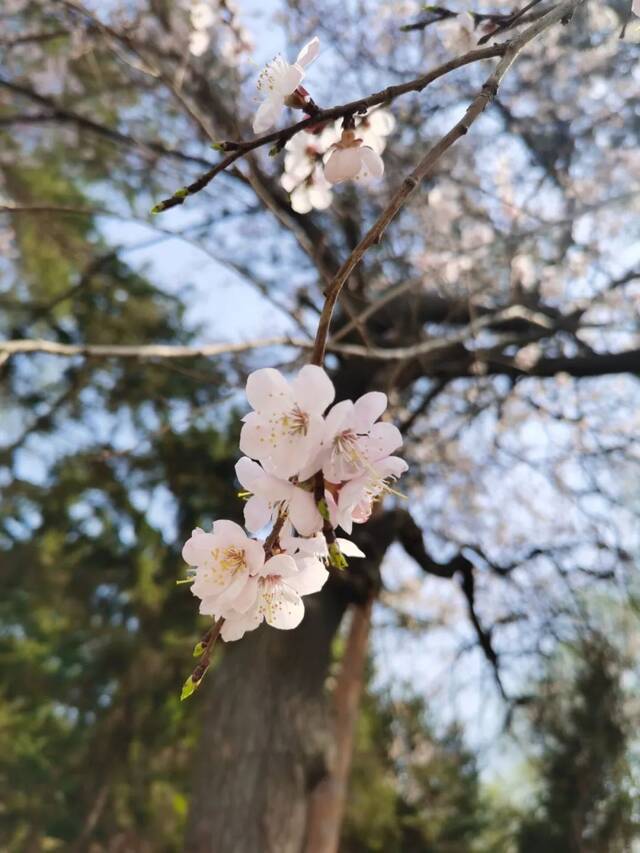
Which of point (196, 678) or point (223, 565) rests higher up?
point (223, 565)

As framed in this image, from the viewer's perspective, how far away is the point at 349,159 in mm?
772

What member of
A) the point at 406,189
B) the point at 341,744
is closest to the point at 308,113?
the point at 406,189

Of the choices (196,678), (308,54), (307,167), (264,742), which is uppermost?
(307,167)

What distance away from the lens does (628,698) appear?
2781 mm

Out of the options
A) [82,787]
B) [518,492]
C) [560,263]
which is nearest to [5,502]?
[82,787]

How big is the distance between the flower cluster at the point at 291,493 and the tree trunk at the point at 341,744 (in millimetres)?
1874

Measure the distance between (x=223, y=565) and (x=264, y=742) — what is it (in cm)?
179

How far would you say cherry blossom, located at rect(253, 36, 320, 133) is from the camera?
719 mm

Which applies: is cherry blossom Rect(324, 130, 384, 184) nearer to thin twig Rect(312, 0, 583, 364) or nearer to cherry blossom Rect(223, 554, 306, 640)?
thin twig Rect(312, 0, 583, 364)

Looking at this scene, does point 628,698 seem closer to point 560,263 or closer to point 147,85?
point 560,263

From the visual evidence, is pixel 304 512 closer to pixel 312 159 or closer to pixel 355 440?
pixel 355 440

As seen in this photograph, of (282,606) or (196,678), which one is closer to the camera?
(196,678)

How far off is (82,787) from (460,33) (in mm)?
2896

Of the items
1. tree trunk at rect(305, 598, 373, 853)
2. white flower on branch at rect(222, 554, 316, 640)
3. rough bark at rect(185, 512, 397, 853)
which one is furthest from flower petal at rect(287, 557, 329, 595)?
tree trunk at rect(305, 598, 373, 853)
